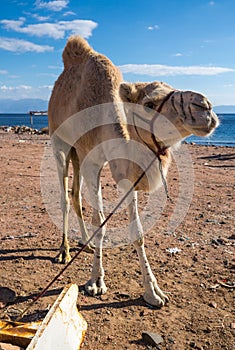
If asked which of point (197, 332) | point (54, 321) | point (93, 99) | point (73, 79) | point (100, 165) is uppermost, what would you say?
point (73, 79)

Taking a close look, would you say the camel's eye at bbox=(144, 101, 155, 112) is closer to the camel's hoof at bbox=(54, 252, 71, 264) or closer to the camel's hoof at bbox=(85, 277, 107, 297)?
the camel's hoof at bbox=(85, 277, 107, 297)

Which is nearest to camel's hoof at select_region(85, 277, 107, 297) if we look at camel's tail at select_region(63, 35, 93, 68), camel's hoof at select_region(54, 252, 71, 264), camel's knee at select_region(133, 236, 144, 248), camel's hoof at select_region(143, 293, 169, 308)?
camel's hoof at select_region(143, 293, 169, 308)

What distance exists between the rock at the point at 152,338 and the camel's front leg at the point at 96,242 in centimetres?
90

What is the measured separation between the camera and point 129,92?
3.30m

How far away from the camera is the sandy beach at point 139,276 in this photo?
11.1 feet

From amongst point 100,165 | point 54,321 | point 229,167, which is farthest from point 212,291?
point 229,167

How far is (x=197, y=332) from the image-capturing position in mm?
3393

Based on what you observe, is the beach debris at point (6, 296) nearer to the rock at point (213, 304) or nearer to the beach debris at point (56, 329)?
the beach debris at point (56, 329)

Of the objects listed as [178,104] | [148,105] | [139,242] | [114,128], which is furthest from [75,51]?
[178,104]

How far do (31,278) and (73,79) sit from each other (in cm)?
278

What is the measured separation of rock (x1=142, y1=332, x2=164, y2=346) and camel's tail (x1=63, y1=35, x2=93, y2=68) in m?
3.78

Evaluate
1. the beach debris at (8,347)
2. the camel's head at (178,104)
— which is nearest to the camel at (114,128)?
the camel's head at (178,104)

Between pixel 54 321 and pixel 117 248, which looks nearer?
pixel 54 321

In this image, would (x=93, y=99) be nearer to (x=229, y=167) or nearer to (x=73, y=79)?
(x=73, y=79)
